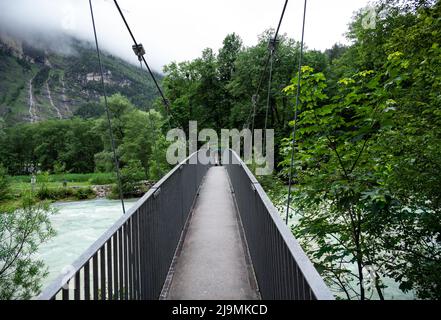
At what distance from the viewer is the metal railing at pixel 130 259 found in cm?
123

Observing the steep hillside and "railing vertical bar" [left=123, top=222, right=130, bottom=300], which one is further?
the steep hillside

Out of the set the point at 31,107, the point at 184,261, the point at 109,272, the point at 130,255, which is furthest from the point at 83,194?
the point at 31,107

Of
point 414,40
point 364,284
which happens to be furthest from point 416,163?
point 414,40

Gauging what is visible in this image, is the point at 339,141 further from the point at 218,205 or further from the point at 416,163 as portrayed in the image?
the point at 218,205

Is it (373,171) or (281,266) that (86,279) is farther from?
(373,171)

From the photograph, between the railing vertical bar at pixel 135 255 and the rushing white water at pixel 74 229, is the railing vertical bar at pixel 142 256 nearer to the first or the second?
the railing vertical bar at pixel 135 255

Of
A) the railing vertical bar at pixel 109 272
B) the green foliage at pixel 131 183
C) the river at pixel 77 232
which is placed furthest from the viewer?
the green foliage at pixel 131 183

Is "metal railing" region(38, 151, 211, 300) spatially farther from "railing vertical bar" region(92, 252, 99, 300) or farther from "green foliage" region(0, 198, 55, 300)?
"green foliage" region(0, 198, 55, 300)

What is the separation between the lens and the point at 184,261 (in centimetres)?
329

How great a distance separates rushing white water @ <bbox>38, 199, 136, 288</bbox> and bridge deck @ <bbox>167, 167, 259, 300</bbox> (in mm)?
4353

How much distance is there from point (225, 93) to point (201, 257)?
31480 millimetres

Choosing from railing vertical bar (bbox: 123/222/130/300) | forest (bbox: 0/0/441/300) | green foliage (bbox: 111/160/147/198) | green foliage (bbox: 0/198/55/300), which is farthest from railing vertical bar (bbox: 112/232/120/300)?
green foliage (bbox: 111/160/147/198)

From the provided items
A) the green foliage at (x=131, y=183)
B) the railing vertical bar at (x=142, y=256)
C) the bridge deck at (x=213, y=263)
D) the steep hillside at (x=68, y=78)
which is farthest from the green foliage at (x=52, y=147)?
the steep hillside at (x=68, y=78)

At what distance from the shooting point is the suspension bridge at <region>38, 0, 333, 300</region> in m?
Answer: 1.28
